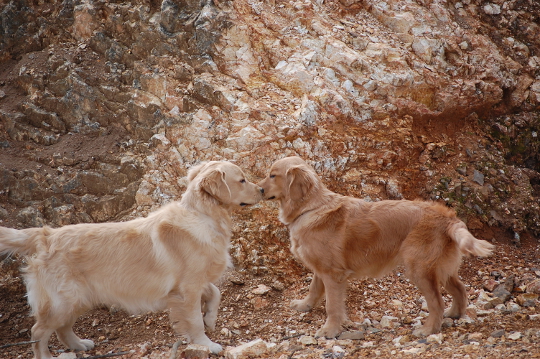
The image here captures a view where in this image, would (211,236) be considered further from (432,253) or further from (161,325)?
(432,253)

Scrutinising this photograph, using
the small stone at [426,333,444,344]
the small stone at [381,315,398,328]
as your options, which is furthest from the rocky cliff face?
the small stone at [426,333,444,344]

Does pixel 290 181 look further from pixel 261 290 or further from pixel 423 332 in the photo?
pixel 423 332

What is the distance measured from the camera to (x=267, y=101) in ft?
28.6

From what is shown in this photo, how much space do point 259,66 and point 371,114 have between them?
2290mm

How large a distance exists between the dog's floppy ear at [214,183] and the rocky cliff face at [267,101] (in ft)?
5.98

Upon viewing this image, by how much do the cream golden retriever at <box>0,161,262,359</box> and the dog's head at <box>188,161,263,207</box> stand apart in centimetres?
1

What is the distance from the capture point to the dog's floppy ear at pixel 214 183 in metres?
6.06

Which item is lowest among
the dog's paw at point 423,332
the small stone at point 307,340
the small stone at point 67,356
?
the small stone at point 67,356

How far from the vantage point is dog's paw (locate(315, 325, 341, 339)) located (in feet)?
19.9

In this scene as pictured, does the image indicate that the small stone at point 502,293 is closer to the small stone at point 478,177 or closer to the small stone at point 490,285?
the small stone at point 490,285

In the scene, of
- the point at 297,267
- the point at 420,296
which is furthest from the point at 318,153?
the point at 420,296

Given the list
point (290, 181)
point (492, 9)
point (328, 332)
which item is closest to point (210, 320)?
point (328, 332)

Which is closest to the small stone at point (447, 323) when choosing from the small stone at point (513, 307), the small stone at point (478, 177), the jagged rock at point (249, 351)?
the small stone at point (513, 307)

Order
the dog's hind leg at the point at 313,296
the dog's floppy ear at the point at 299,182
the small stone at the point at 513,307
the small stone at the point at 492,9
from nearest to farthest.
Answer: the small stone at the point at 513,307
the dog's floppy ear at the point at 299,182
the dog's hind leg at the point at 313,296
the small stone at the point at 492,9
